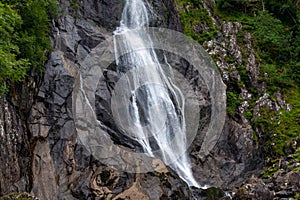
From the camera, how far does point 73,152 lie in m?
14.1

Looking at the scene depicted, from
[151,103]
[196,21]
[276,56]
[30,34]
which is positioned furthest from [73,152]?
[276,56]

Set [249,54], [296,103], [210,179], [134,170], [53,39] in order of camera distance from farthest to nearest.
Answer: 1. [249,54]
2. [296,103]
3. [210,179]
4. [53,39]
5. [134,170]

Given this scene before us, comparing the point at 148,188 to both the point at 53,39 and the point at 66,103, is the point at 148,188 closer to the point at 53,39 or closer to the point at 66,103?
the point at 66,103

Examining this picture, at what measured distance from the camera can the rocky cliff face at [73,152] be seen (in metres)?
12.3

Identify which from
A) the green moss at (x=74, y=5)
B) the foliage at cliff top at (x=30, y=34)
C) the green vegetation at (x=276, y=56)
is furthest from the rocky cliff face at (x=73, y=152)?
the green vegetation at (x=276, y=56)

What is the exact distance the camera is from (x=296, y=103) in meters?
22.3

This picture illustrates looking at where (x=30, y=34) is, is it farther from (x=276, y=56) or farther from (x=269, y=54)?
(x=276, y=56)

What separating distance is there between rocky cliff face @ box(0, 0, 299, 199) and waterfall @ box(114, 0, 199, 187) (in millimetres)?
958

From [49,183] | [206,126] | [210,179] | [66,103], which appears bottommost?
[210,179]

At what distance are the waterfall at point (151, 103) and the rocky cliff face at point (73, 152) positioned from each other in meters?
0.96

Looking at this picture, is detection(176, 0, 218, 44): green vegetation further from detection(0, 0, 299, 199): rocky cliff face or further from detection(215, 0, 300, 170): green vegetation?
detection(0, 0, 299, 199): rocky cliff face

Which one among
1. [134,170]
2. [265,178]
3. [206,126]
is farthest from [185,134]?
[134,170]

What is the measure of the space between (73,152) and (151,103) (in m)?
5.91

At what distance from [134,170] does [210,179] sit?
18.7 feet
